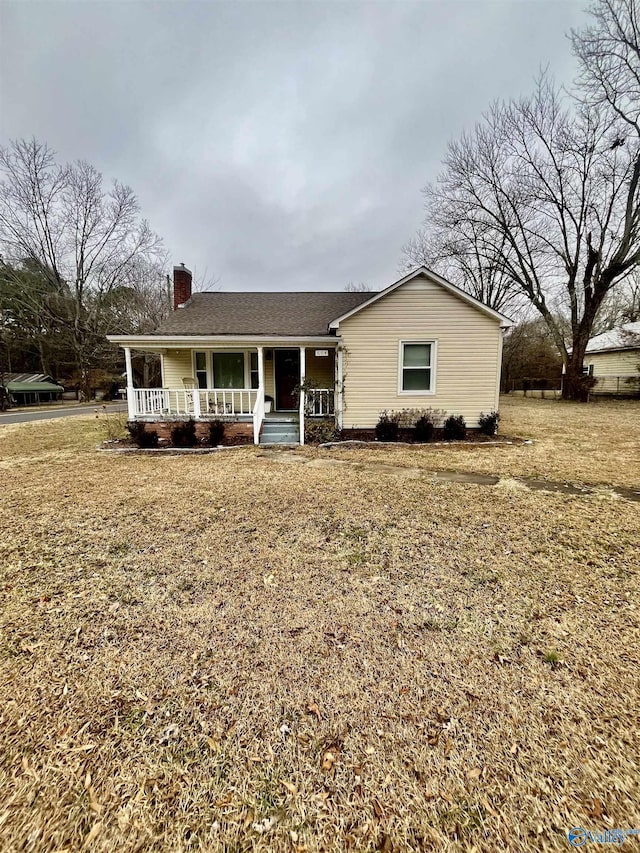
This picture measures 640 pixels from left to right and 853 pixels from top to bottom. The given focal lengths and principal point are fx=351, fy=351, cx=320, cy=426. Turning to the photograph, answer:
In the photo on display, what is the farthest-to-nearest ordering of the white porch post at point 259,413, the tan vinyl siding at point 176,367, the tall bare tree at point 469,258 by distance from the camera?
the tall bare tree at point 469,258, the tan vinyl siding at point 176,367, the white porch post at point 259,413

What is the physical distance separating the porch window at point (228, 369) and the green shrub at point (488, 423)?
300 inches

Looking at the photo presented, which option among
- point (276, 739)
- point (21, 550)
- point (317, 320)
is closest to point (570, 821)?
point (276, 739)

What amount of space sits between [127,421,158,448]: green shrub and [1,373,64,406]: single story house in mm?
23128

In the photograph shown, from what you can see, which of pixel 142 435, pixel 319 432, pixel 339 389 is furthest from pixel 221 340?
pixel 319 432

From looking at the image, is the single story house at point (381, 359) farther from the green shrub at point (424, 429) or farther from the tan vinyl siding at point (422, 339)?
the green shrub at point (424, 429)

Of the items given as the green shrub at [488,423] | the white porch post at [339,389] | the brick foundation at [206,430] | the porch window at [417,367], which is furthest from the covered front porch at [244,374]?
the green shrub at [488,423]

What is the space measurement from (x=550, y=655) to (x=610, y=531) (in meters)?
2.56

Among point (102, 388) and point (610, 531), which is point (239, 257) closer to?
point (102, 388)

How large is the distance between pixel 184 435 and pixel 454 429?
7.32 meters

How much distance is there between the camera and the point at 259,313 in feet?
41.3

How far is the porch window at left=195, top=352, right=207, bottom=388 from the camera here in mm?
11898

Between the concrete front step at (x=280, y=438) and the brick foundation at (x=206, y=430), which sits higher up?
the brick foundation at (x=206, y=430)

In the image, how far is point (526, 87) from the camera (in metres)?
18.1

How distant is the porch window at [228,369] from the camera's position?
1191 cm
